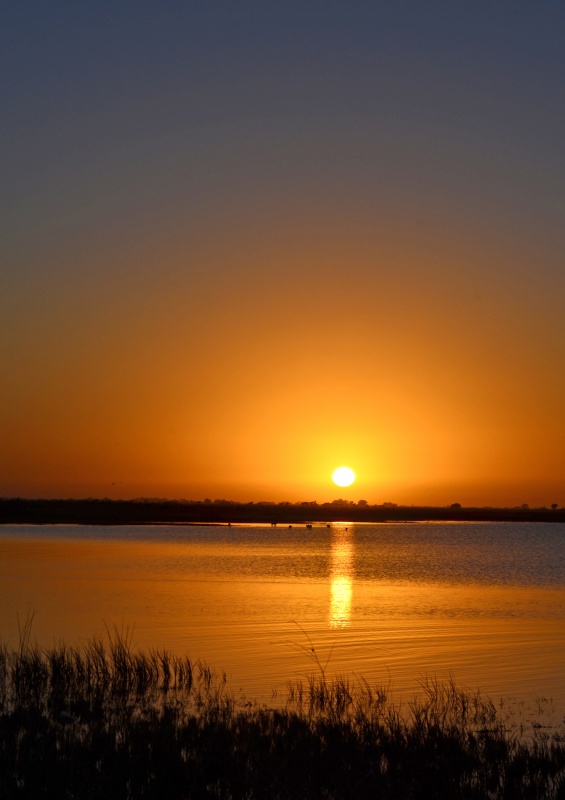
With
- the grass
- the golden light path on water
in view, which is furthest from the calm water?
the grass

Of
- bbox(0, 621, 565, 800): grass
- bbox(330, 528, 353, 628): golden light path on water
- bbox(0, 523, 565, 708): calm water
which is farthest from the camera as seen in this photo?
bbox(330, 528, 353, 628): golden light path on water

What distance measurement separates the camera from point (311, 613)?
35.1 metres

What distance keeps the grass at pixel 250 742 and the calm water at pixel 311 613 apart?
5.87ft

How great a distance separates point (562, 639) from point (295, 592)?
762 inches

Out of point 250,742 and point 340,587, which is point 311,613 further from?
point 250,742

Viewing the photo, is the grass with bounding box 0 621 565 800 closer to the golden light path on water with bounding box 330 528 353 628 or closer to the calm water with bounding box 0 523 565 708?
the calm water with bounding box 0 523 565 708

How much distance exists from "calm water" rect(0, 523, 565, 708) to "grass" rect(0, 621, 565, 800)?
179 cm

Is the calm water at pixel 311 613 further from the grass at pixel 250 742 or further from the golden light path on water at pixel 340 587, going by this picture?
the grass at pixel 250 742

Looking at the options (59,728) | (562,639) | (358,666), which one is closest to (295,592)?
(562,639)

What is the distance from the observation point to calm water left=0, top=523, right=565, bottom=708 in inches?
874

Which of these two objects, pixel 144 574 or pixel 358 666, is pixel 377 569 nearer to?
pixel 144 574

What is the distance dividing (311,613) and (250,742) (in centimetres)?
2121

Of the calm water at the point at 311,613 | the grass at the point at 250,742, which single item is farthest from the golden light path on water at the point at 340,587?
the grass at the point at 250,742

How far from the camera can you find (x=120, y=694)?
1870 cm
